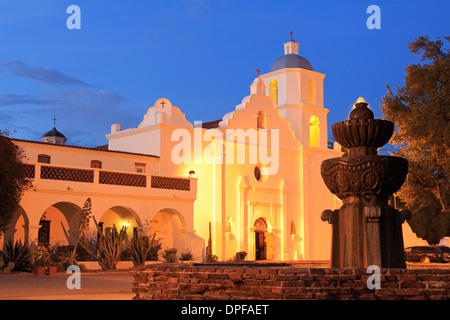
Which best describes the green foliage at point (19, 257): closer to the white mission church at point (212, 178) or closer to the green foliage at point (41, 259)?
the green foliage at point (41, 259)

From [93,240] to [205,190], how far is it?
1006 centimetres

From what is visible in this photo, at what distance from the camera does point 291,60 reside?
143 feet

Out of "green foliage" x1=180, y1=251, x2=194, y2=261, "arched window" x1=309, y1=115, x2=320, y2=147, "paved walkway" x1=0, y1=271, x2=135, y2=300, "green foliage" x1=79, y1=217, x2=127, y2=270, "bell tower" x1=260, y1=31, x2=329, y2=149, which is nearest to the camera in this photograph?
"paved walkway" x1=0, y1=271, x2=135, y2=300

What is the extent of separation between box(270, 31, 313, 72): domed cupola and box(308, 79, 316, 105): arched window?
945 mm

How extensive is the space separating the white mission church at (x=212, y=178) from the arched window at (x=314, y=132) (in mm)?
71

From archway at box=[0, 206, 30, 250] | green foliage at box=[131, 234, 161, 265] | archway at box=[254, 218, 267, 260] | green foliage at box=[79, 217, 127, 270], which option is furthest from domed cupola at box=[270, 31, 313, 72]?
archway at box=[0, 206, 30, 250]

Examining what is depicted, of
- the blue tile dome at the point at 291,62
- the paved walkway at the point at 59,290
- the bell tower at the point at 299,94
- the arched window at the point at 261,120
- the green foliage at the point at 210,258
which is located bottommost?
the paved walkway at the point at 59,290

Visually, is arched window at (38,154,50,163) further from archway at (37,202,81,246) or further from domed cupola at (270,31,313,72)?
domed cupola at (270,31,313,72)

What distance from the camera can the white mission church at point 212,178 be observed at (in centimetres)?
2875

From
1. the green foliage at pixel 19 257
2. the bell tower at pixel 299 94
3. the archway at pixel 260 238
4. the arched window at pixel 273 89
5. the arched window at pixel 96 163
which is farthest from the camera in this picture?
the arched window at pixel 273 89

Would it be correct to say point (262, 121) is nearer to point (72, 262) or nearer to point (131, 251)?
point (131, 251)

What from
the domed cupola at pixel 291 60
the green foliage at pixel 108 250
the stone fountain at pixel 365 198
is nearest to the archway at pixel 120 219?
the green foliage at pixel 108 250

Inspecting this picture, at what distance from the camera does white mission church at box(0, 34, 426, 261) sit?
28750 millimetres
